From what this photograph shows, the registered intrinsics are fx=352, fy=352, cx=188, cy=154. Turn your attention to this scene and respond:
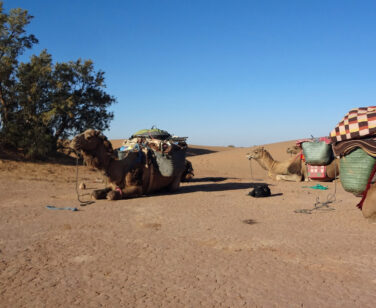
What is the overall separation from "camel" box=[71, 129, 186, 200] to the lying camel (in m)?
5.92

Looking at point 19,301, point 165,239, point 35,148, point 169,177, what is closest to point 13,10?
point 35,148

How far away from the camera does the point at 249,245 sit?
5715mm

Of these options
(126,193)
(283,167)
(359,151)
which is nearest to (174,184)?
(126,193)

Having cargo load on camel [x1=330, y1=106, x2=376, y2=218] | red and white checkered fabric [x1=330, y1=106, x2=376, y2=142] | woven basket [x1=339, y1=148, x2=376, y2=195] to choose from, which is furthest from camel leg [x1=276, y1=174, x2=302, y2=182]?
red and white checkered fabric [x1=330, y1=106, x2=376, y2=142]

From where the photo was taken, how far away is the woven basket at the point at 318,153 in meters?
14.0

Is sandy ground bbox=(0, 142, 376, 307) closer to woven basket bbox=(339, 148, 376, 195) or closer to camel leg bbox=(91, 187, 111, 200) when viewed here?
camel leg bbox=(91, 187, 111, 200)

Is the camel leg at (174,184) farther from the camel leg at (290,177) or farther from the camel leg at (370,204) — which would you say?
the camel leg at (370,204)

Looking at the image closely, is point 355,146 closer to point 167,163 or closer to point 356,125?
point 356,125

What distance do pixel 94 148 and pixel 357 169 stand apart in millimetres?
6565

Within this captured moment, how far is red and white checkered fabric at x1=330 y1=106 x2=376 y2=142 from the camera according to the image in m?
6.56

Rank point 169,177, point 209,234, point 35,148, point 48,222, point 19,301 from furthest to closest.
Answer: point 35,148 → point 169,177 → point 48,222 → point 209,234 → point 19,301

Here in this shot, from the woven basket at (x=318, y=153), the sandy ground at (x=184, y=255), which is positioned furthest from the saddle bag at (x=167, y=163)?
the woven basket at (x=318, y=153)

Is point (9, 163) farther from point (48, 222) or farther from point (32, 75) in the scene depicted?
point (48, 222)

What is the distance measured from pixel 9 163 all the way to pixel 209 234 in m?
13.3
